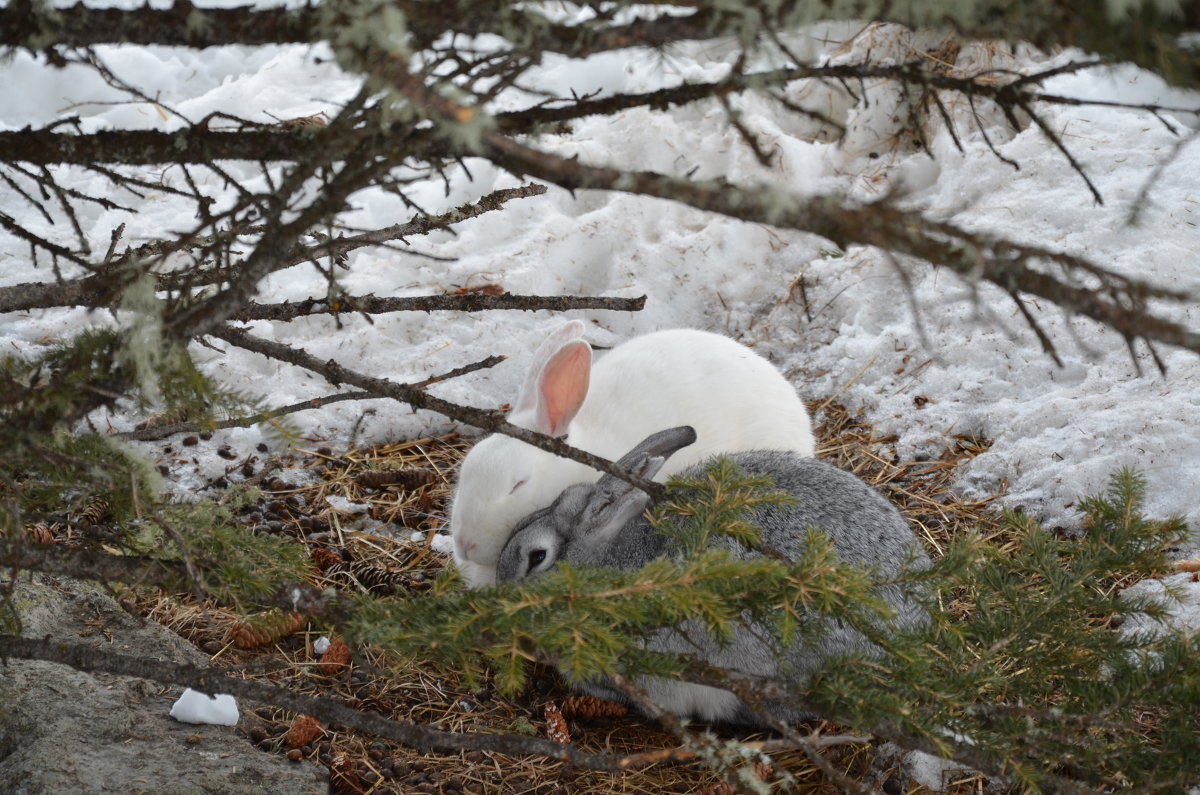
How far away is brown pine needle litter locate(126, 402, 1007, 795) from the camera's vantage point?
2812 mm

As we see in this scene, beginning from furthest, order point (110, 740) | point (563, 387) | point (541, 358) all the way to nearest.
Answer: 1. point (541, 358)
2. point (563, 387)
3. point (110, 740)

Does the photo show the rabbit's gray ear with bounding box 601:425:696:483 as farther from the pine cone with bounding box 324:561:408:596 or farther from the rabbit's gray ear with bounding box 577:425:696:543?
the pine cone with bounding box 324:561:408:596

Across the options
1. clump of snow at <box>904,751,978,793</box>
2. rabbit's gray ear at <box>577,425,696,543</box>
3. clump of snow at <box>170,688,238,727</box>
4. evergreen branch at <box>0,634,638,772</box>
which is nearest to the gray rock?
clump of snow at <box>170,688,238,727</box>

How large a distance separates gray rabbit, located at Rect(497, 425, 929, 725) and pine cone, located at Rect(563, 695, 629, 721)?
29 mm

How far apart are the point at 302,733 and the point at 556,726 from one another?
73 centimetres

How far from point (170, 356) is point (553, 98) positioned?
0.68m

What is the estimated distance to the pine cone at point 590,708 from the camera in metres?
3.16

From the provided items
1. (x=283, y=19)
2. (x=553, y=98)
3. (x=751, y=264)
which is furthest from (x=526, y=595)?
(x=751, y=264)

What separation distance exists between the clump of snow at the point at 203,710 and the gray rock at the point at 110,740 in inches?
0.7

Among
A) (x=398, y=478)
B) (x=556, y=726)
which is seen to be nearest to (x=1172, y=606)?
(x=556, y=726)

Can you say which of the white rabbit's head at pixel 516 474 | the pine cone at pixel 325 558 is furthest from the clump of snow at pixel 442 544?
the white rabbit's head at pixel 516 474

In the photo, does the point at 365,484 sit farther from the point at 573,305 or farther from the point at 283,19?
the point at 283,19

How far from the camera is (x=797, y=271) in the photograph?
17.8ft

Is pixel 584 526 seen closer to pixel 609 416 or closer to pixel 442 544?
pixel 609 416
